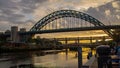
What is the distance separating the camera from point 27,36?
148375 mm

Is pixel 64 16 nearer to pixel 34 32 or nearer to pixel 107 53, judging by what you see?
pixel 34 32

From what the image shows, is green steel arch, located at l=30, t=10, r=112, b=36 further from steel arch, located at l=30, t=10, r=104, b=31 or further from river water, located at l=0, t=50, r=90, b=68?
river water, located at l=0, t=50, r=90, b=68

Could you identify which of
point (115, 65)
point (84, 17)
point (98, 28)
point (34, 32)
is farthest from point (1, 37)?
point (115, 65)

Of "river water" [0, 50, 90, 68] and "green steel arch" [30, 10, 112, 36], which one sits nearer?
"river water" [0, 50, 90, 68]

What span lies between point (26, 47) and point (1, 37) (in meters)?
35.6

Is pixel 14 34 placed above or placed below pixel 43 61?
above

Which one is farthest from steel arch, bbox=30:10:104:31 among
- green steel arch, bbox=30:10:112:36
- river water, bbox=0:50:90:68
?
river water, bbox=0:50:90:68

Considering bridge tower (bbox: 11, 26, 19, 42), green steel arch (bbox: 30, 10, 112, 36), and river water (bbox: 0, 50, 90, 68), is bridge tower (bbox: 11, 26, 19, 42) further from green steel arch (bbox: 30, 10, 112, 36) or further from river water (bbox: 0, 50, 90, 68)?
river water (bbox: 0, 50, 90, 68)

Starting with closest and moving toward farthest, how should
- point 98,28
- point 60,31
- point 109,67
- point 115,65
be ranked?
point 109,67 < point 115,65 < point 98,28 < point 60,31

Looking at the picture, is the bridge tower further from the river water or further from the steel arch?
the river water

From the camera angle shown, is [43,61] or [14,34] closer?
[43,61]

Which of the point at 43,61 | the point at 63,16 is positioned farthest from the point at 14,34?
the point at 43,61

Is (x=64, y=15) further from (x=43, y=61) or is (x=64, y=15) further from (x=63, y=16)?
(x=43, y=61)

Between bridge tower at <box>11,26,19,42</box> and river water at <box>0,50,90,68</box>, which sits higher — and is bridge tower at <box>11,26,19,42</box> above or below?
above
